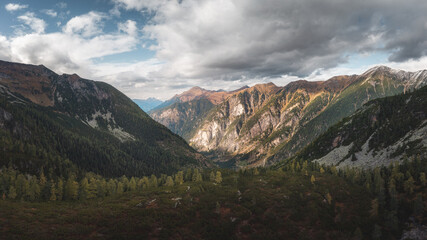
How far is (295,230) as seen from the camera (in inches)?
3017

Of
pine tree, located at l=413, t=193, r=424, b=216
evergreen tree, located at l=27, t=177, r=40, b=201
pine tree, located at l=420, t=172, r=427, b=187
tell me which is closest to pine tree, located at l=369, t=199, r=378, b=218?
pine tree, located at l=413, t=193, r=424, b=216

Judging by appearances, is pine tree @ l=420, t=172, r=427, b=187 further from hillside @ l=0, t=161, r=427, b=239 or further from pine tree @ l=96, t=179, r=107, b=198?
pine tree @ l=96, t=179, r=107, b=198

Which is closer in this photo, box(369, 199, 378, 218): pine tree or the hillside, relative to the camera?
the hillside

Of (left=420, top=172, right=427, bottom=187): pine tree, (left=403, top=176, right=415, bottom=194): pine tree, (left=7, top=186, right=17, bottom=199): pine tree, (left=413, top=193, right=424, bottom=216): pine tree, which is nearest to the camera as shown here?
(left=413, top=193, right=424, bottom=216): pine tree

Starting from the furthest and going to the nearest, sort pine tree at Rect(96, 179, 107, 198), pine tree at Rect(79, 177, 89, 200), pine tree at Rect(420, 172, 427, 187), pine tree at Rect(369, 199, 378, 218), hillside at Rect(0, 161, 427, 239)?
pine tree at Rect(96, 179, 107, 198), pine tree at Rect(79, 177, 89, 200), pine tree at Rect(420, 172, 427, 187), pine tree at Rect(369, 199, 378, 218), hillside at Rect(0, 161, 427, 239)

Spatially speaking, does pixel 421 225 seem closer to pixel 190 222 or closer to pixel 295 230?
pixel 295 230

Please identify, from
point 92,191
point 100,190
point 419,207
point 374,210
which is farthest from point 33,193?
point 419,207

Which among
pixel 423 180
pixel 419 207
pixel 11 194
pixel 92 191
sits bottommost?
pixel 92 191

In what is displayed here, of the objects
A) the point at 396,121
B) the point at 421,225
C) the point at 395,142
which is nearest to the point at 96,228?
the point at 421,225

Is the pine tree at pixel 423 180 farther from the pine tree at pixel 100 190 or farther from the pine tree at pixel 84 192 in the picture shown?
the pine tree at pixel 84 192

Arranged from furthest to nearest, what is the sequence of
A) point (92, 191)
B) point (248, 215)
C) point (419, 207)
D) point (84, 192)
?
point (92, 191) < point (84, 192) < point (248, 215) < point (419, 207)

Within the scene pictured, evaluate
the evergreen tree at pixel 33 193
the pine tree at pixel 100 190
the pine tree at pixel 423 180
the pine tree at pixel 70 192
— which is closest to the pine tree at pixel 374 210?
the pine tree at pixel 423 180

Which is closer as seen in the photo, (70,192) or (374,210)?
(374,210)

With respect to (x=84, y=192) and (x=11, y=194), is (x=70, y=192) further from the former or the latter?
(x=11, y=194)
